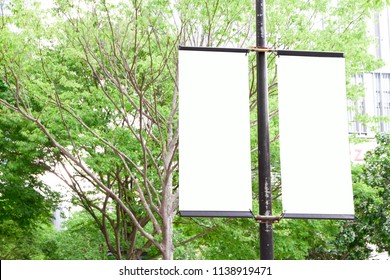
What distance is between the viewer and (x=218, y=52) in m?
6.19

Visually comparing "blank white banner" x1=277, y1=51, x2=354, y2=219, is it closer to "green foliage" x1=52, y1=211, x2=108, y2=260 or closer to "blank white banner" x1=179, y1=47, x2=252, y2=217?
"blank white banner" x1=179, y1=47, x2=252, y2=217

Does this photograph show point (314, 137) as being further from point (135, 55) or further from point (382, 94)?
point (382, 94)

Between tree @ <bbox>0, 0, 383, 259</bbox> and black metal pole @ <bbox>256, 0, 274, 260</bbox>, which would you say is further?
tree @ <bbox>0, 0, 383, 259</bbox>

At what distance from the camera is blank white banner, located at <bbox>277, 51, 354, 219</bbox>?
6.05 m

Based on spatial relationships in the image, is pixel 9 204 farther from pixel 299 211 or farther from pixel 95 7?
pixel 299 211

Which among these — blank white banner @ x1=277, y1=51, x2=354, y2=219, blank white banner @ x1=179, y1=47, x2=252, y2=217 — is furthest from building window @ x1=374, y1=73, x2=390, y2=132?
blank white banner @ x1=179, y1=47, x2=252, y2=217

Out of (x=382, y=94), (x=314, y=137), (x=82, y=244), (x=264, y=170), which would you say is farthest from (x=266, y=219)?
(x=382, y=94)

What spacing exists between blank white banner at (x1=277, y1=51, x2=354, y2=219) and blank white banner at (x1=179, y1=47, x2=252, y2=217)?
39 centimetres

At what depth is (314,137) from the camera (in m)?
6.19

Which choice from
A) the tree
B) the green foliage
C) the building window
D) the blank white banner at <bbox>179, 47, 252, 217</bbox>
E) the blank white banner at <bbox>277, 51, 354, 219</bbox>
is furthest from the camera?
the building window
